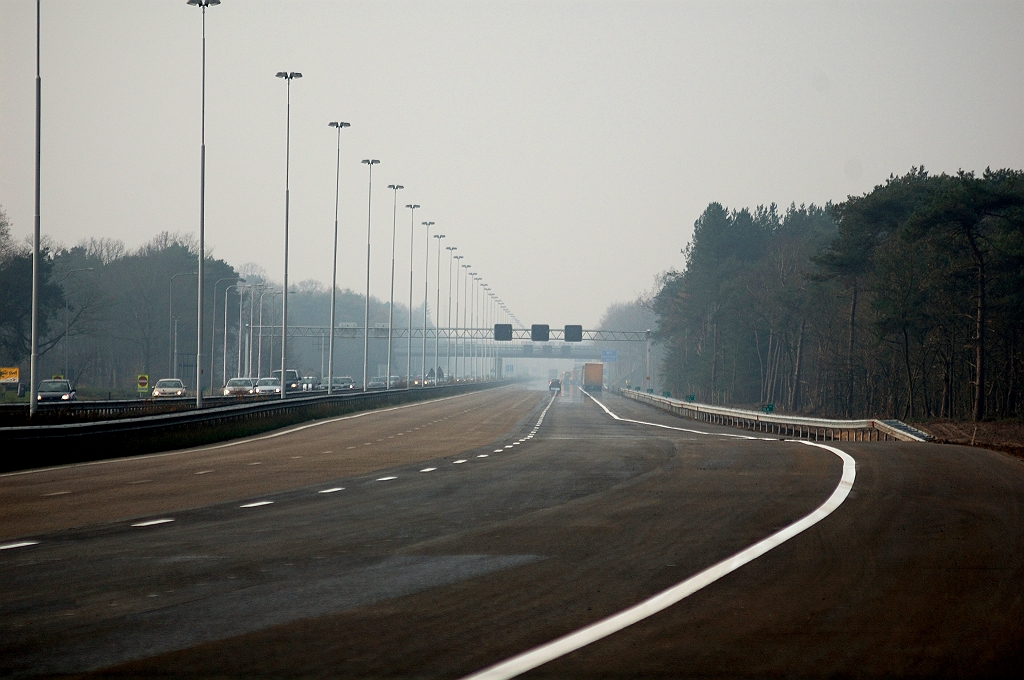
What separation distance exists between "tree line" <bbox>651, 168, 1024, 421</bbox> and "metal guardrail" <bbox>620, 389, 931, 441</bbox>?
7.95m

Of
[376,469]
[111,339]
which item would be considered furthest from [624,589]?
[111,339]

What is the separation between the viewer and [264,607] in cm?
775

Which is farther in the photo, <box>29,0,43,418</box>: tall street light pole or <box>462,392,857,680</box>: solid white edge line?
<box>29,0,43,418</box>: tall street light pole

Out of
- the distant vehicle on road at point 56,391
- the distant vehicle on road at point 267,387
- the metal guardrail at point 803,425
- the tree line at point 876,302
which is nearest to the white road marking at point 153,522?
the metal guardrail at point 803,425

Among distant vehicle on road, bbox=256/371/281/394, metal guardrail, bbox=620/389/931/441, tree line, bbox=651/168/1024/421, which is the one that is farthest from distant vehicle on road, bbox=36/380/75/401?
tree line, bbox=651/168/1024/421

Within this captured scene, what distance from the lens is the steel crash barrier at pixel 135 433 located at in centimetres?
2364

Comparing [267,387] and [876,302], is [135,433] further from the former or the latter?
[267,387]

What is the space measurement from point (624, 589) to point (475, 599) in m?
1.10

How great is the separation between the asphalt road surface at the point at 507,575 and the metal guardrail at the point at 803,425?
2125cm

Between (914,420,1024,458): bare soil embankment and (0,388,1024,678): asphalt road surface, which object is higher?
(0,388,1024,678): asphalt road surface

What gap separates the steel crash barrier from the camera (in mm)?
23641

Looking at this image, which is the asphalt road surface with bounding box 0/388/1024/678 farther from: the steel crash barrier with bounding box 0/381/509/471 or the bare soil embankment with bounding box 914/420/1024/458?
the bare soil embankment with bounding box 914/420/1024/458

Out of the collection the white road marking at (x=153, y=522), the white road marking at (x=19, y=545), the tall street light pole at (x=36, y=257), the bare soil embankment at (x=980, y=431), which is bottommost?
the bare soil embankment at (x=980, y=431)

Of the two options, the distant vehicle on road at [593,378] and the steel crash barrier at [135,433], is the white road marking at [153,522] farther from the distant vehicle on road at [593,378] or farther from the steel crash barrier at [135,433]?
the distant vehicle on road at [593,378]
